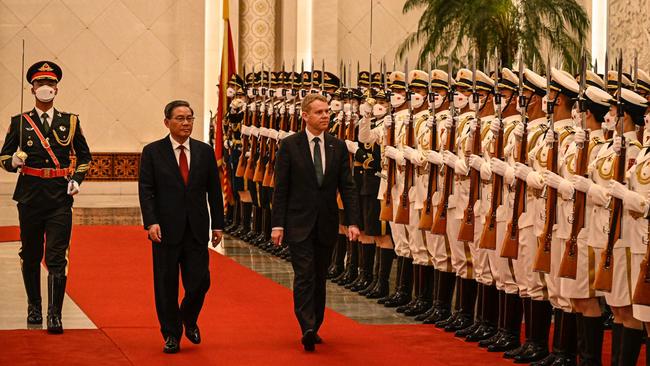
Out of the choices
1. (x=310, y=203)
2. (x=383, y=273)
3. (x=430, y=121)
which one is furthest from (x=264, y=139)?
(x=310, y=203)

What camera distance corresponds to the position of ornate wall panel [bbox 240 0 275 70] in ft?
73.0

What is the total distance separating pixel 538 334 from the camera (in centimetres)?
880

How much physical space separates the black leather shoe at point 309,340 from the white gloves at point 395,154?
226 centimetres

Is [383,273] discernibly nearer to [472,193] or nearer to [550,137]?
[472,193]

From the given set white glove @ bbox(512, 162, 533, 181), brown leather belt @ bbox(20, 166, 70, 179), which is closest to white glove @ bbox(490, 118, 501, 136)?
white glove @ bbox(512, 162, 533, 181)

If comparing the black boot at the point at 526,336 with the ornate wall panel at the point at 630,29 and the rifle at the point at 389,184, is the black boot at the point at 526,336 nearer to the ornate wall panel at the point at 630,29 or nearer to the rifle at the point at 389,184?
the rifle at the point at 389,184

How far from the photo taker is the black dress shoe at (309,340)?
29.1ft

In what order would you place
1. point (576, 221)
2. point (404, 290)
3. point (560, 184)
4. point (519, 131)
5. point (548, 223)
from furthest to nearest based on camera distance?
1. point (404, 290)
2. point (519, 131)
3. point (548, 223)
4. point (560, 184)
5. point (576, 221)

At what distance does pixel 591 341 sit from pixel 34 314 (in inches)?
162

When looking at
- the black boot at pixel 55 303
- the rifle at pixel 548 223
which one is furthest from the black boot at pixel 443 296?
the black boot at pixel 55 303

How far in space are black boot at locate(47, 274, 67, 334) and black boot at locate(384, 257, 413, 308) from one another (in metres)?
2.82

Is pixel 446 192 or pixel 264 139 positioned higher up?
pixel 264 139

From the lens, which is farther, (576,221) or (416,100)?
(416,100)

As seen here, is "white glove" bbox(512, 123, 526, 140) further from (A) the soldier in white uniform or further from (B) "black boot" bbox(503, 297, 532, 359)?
(B) "black boot" bbox(503, 297, 532, 359)
